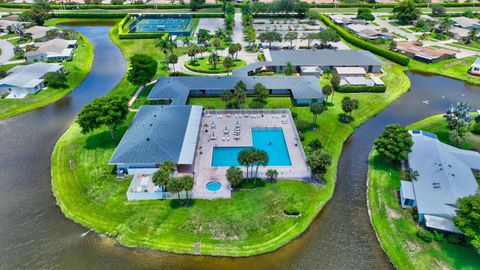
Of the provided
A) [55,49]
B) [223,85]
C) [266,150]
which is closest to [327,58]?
[223,85]

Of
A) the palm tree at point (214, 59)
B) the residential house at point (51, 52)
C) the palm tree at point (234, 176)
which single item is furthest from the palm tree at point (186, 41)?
the palm tree at point (234, 176)

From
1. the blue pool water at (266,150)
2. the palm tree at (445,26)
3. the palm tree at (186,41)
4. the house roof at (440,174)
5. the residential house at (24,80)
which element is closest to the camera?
the house roof at (440,174)

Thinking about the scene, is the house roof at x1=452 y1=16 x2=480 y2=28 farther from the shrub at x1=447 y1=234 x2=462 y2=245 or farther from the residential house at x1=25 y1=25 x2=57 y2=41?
the residential house at x1=25 y1=25 x2=57 y2=41

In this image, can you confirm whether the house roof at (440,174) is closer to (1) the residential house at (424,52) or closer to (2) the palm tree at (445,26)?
(1) the residential house at (424,52)

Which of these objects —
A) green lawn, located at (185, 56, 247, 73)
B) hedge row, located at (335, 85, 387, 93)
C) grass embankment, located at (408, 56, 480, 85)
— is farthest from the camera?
green lawn, located at (185, 56, 247, 73)

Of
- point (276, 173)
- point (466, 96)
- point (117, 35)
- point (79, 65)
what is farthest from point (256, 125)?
point (117, 35)

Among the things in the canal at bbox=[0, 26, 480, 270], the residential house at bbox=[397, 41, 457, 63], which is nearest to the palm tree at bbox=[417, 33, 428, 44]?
the residential house at bbox=[397, 41, 457, 63]
